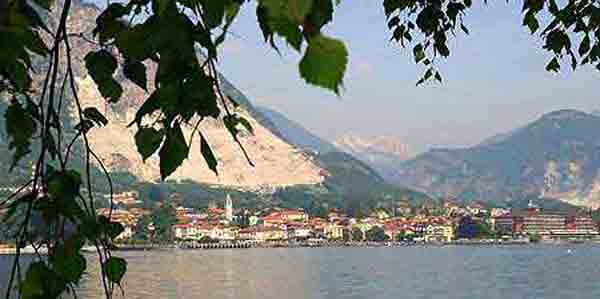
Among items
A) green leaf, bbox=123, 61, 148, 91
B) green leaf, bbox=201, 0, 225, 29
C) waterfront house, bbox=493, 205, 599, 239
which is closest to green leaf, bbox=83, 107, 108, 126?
green leaf, bbox=123, 61, 148, 91

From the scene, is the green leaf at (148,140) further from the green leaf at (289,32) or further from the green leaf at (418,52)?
the green leaf at (418,52)

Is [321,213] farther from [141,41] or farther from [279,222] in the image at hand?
[141,41]

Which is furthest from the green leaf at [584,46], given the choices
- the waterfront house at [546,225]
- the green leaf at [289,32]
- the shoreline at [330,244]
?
the waterfront house at [546,225]

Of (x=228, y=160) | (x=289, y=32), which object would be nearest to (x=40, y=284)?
(x=289, y=32)

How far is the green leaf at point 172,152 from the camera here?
1.08 m

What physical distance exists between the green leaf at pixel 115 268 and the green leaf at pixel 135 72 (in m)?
0.26

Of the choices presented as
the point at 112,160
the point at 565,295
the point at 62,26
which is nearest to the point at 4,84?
the point at 62,26

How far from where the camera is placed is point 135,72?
49.8 inches

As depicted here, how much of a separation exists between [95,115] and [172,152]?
497 millimetres

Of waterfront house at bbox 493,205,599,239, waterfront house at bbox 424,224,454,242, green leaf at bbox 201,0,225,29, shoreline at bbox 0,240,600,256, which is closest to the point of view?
green leaf at bbox 201,0,225,29

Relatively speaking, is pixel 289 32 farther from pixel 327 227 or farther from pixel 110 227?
pixel 327 227

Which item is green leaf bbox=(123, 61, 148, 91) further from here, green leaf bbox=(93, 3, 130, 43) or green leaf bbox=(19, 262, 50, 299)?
green leaf bbox=(19, 262, 50, 299)

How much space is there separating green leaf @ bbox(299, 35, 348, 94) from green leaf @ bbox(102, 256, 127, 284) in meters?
0.65

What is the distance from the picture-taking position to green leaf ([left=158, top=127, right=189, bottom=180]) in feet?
3.55
